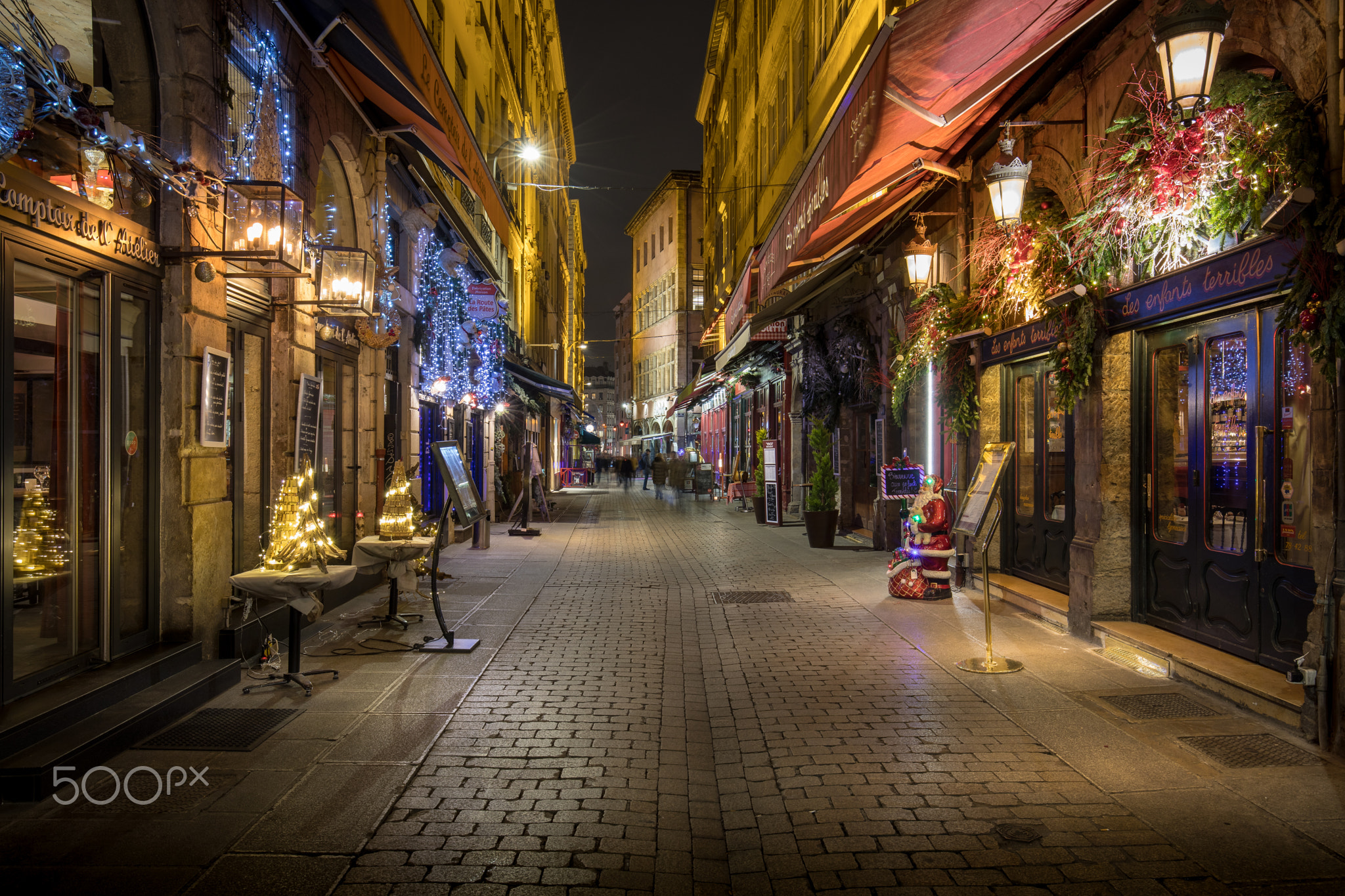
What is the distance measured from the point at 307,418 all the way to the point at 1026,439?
7.73m

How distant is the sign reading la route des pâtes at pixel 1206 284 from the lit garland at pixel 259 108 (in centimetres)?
717

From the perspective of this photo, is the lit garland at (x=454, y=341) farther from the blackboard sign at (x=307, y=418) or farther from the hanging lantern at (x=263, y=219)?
the hanging lantern at (x=263, y=219)

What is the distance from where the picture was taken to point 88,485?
5223mm

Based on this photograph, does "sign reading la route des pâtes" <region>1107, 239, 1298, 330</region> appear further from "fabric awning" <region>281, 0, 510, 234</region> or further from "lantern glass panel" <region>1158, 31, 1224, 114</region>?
"fabric awning" <region>281, 0, 510, 234</region>

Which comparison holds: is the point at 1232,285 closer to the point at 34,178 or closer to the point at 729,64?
the point at 34,178

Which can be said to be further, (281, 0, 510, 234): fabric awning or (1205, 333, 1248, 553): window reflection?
(281, 0, 510, 234): fabric awning

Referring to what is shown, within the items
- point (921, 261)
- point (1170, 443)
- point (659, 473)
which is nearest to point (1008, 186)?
point (1170, 443)

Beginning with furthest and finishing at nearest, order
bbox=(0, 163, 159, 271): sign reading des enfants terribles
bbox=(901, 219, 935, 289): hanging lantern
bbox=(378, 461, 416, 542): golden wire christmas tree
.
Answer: bbox=(901, 219, 935, 289): hanging lantern → bbox=(378, 461, 416, 542): golden wire christmas tree → bbox=(0, 163, 159, 271): sign reading des enfants terribles

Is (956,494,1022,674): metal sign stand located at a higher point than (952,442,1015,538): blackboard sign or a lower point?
lower

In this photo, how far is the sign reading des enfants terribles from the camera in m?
4.27

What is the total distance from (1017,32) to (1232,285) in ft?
7.73

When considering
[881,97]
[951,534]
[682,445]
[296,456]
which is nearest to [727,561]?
[951,534]

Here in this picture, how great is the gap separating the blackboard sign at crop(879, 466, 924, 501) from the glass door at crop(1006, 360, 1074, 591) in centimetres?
174

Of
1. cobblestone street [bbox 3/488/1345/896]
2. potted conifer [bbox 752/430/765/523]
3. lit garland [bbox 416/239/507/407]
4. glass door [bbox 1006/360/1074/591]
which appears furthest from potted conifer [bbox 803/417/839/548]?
cobblestone street [bbox 3/488/1345/896]
